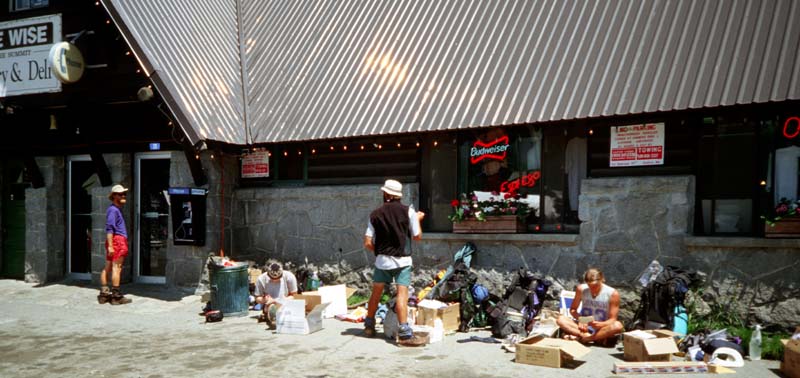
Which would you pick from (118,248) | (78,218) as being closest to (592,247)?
(118,248)

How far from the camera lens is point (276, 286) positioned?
928cm

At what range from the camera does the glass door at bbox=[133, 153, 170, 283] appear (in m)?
12.3

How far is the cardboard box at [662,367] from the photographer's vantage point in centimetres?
625

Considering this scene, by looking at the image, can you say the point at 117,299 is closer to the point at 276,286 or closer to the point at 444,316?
the point at 276,286

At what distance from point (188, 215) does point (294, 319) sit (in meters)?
4.17

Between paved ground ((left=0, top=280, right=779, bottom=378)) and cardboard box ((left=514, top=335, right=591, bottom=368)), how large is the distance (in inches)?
5.1

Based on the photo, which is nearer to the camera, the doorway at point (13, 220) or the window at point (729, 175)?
the window at point (729, 175)

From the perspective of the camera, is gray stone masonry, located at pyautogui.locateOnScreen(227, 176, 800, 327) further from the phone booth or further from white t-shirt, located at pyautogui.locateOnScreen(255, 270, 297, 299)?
white t-shirt, located at pyautogui.locateOnScreen(255, 270, 297, 299)

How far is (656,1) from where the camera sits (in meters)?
9.55

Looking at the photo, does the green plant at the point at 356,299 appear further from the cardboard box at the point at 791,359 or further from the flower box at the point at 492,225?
the cardboard box at the point at 791,359

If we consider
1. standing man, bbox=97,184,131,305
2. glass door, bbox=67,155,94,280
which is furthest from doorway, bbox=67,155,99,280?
standing man, bbox=97,184,131,305

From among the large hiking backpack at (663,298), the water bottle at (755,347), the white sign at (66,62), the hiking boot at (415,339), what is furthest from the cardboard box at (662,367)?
the white sign at (66,62)

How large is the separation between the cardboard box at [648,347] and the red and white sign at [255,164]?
24.6ft

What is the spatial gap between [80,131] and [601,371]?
10.9 meters
